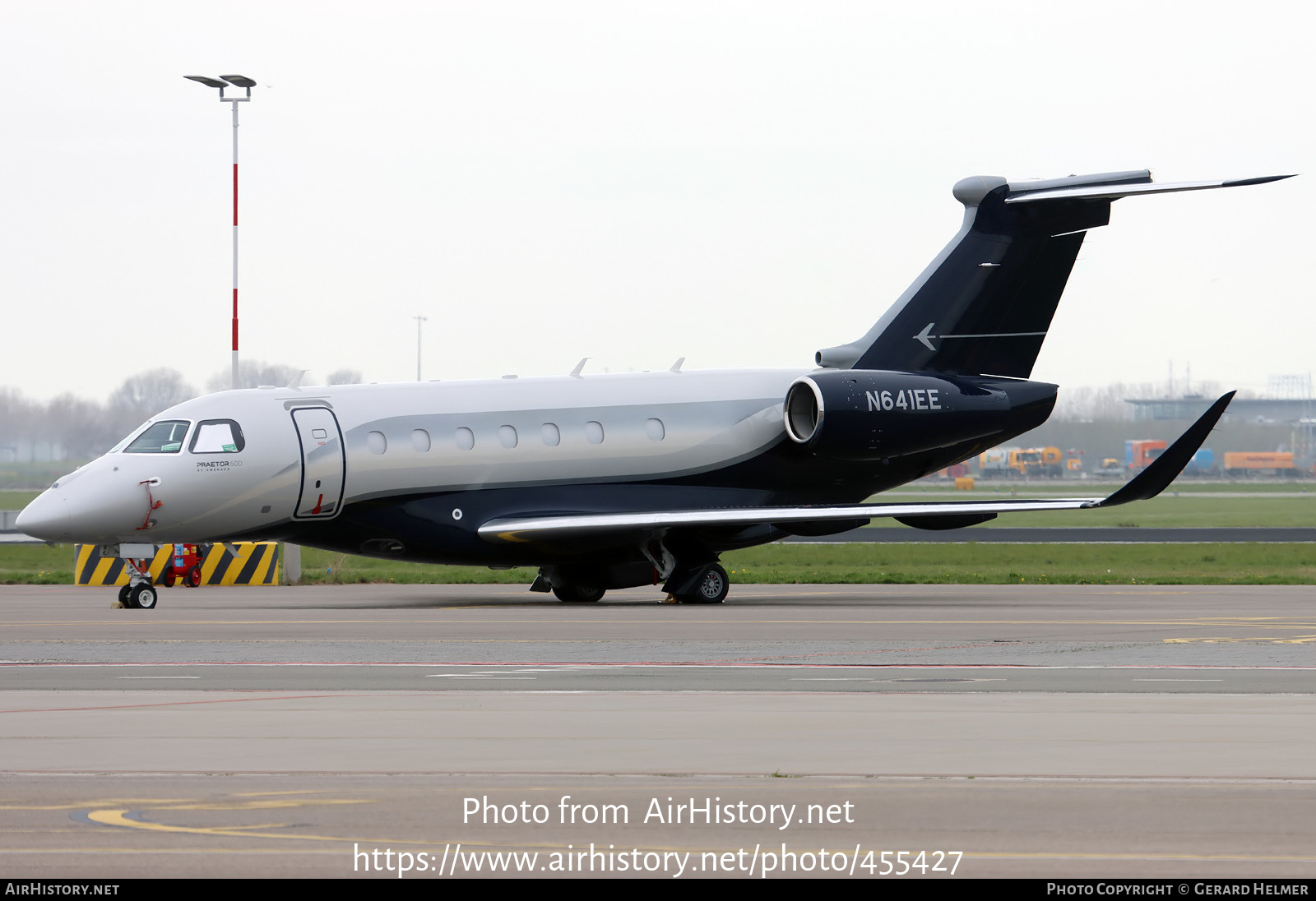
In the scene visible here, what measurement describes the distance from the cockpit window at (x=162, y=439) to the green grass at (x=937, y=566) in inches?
447

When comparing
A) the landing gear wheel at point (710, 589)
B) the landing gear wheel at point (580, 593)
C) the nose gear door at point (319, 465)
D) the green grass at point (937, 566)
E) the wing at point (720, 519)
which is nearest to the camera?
the nose gear door at point (319, 465)

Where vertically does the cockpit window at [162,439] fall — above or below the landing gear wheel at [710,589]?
above

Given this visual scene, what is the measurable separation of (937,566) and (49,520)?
24.5 meters

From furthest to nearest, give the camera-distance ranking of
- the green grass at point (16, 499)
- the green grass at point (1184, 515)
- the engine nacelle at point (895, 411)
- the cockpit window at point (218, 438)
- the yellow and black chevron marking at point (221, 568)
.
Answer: the green grass at point (16, 499) → the green grass at point (1184, 515) → the yellow and black chevron marking at point (221, 568) → the engine nacelle at point (895, 411) → the cockpit window at point (218, 438)

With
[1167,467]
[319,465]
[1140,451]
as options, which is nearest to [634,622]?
[319,465]

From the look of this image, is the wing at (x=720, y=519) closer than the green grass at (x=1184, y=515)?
Yes

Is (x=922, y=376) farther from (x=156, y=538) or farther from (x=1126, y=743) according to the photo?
(x=1126, y=743)

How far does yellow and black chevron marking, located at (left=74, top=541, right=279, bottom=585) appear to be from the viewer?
134ft

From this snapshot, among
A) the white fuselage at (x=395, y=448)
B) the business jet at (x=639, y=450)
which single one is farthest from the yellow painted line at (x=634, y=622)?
the business jet at (x=639, y=450)

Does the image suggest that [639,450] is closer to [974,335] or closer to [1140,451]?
[974,335]

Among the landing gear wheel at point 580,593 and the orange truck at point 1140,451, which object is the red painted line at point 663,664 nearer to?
the landing gear wheel at point 580,593

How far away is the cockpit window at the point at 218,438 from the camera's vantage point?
1184 inches

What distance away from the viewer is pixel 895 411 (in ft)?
112

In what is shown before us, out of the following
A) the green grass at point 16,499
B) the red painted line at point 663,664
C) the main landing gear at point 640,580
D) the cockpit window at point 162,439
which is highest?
the cockpit window at point 162,439
